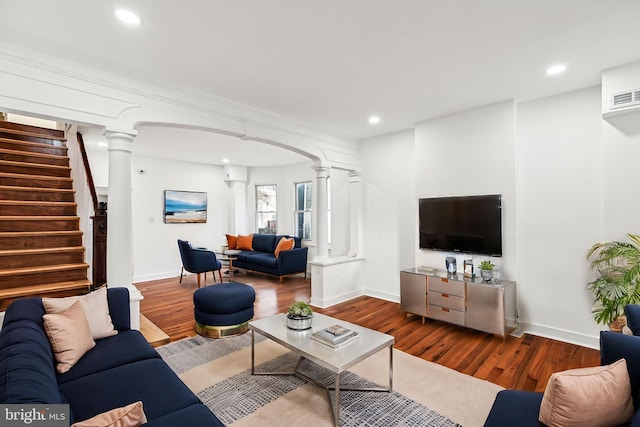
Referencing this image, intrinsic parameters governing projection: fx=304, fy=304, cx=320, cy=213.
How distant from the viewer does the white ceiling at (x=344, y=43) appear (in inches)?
78.2

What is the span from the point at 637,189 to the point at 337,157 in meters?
3.51

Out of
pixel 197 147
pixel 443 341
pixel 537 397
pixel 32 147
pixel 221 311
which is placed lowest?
pixel 443 341

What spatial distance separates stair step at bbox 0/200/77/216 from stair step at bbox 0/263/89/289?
0.84 m

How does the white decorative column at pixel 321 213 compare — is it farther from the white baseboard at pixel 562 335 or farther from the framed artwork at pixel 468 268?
the white baseboard at pixel 562 335

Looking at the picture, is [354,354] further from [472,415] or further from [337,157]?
[337,157]

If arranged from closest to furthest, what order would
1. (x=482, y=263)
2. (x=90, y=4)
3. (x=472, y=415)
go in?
(x=90, y=4) < (x=472, y=415) < (x=482, y=263)

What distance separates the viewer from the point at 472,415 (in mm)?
2121

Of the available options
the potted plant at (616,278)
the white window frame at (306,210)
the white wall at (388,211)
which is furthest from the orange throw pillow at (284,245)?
the potted plant at (616,278)

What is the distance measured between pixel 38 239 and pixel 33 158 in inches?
60.7

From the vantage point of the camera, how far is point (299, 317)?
2559 millimetres

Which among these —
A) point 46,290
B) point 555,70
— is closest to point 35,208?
point 46,290

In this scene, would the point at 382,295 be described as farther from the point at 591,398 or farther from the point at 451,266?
the point at 591,398

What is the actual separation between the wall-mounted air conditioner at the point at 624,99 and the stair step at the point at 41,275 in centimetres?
571

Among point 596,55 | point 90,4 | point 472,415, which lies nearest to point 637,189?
point 596,55
